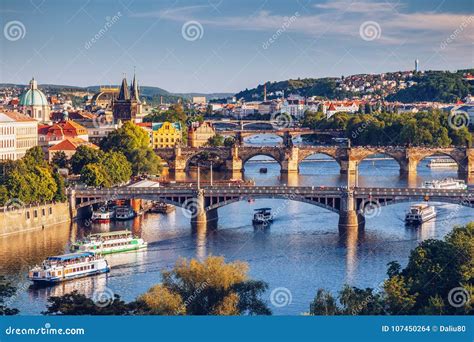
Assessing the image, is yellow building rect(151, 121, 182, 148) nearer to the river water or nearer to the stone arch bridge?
the stone arch bridge

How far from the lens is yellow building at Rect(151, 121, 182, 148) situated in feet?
97.1

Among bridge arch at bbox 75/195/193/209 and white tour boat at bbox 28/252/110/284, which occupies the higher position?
bridge arch at bbox 75/195/193/209

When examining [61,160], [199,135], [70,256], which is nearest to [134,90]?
[199,135]

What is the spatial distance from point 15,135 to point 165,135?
33.3ft

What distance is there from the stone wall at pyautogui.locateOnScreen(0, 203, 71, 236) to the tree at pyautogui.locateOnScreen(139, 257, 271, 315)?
20.0ft

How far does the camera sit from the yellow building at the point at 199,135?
102 feet

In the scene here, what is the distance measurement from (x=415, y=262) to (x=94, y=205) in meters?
8.88

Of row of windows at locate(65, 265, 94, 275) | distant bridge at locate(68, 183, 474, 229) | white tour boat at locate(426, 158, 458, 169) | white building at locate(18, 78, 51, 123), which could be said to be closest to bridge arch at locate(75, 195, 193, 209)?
distant bridge at locate(68, 183, 474, 229)

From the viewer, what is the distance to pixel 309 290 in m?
10.5

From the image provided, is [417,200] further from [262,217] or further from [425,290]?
[425,290]

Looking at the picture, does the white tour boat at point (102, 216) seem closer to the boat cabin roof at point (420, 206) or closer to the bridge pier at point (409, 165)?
the boat cabin roof at point (420, 206)

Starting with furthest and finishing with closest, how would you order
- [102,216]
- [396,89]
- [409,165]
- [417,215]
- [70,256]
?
1. [396,89]
2. [409,165]
3. [102,216]
4. [417,215]
5. [70,256]

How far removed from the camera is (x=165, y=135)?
29969 mm
